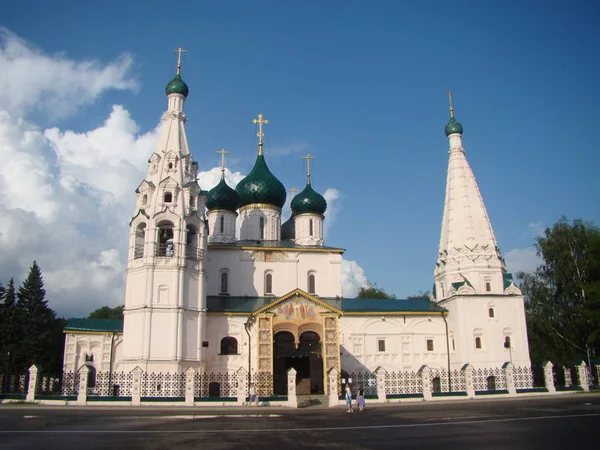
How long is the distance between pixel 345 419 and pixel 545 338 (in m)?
26.8

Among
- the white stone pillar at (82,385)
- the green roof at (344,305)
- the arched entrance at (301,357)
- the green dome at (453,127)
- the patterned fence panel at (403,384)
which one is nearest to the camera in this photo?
the white stone pillar at (82,385)

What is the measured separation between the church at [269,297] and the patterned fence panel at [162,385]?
5.94 ft

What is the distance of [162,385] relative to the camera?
24000 millimetres

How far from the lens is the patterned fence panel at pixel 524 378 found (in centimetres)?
2785

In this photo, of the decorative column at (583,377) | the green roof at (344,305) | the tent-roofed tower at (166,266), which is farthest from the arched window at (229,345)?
the decorative column at (583,377)

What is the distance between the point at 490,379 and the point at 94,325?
22.7m

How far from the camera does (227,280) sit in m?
32.8

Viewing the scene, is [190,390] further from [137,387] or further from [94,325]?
[94,325]

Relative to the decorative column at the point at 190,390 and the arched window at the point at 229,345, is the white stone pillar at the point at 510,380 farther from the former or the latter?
the decorative column at the point at 190,390

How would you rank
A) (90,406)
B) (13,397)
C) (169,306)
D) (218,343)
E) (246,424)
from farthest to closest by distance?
(218,343), (169,306), (13,397), (90,406), (246,424)

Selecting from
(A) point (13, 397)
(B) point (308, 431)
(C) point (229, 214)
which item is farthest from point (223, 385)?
(B) point (308, 431)

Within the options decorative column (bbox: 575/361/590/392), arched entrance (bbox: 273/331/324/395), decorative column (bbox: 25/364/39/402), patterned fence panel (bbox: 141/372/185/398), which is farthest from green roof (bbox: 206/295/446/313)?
decorative column (bbox: 25/364/39/402)

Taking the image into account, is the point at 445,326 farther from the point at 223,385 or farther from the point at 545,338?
the point at 223,385

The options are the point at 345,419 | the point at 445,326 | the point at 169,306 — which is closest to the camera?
the point at 345,419
